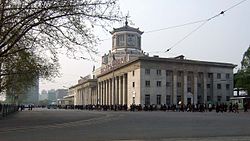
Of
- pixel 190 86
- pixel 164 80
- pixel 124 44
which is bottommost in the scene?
pixel 190 86

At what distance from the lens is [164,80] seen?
4274 inches

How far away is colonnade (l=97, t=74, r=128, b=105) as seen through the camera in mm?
120312

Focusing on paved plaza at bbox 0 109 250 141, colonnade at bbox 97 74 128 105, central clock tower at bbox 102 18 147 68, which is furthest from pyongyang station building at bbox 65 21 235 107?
paved plaza at bbox 0 109 250 141

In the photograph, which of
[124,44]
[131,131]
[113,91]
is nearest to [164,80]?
[113,91]

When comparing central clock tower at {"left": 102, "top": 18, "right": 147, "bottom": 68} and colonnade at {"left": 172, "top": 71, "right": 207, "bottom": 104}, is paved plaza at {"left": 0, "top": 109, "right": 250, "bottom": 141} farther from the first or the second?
central clock tower at {"left": 102, "top": 18, "right": 147, "bottom": 68}

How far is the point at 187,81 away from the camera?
11300 centimetres

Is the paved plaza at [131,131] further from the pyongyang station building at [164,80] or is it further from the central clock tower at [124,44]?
the central clock tower at [124,44]

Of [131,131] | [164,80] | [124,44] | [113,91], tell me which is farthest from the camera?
[124,44]

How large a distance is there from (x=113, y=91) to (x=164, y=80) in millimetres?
25857

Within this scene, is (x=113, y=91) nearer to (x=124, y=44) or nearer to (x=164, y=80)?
Result: (x=124, y=44)

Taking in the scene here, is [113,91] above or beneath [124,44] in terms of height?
beneath

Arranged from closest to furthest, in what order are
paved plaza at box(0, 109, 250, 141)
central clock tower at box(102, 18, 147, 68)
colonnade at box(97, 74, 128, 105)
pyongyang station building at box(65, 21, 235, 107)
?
paved plaza at box(0, 109, 250, 141)
pyongyang station building at box(65, 21, 235, 107)
colonnade at box(97, 74, 128, 105)
central clock tower at box(102, 18, 147, 68)

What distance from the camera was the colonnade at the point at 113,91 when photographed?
120 meters

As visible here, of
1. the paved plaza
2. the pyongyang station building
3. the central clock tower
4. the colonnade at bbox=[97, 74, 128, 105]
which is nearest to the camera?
the paved plaza
